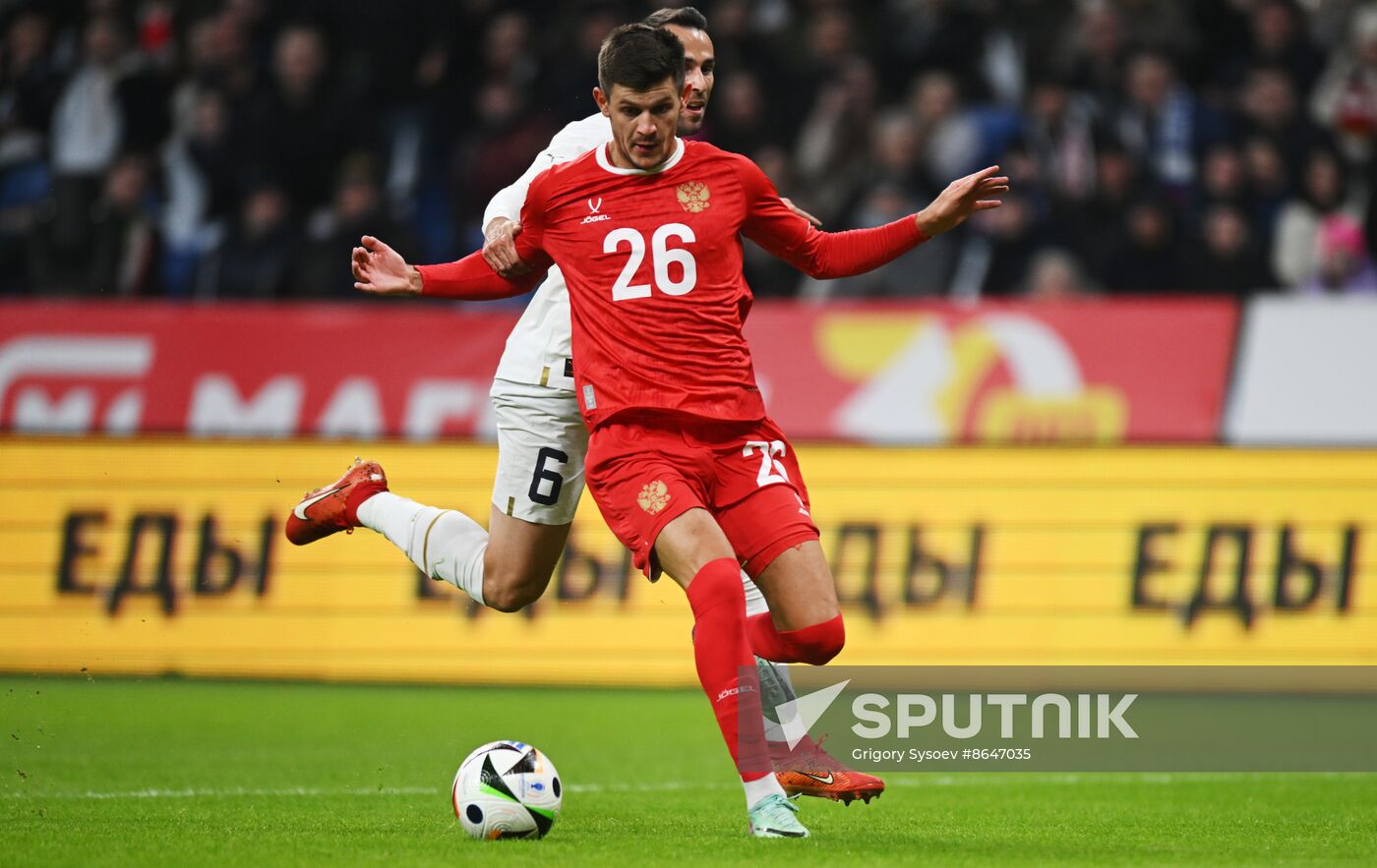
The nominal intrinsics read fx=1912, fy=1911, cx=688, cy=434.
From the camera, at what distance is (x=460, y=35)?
14750 millimetres

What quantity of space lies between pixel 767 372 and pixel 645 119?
6.59m

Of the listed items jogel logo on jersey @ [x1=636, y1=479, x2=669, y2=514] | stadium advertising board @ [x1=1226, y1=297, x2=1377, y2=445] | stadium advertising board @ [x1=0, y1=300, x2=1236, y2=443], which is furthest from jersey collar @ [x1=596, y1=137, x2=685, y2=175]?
stadium advertising board @ [x1=1226, y1=297, x2=1377, y2=445]

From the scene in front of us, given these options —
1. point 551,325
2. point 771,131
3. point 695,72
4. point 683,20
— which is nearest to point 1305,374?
point 771,131

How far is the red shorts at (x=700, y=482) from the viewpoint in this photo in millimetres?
5512

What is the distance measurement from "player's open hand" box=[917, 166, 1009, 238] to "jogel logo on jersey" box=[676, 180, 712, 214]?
646 millimetres

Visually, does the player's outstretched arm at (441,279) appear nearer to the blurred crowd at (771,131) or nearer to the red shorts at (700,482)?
the red shorts at (700,482)

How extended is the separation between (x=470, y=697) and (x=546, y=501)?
151 inches

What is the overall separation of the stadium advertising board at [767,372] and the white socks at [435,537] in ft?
16.3

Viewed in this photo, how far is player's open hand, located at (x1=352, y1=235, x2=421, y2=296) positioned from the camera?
19.9ft

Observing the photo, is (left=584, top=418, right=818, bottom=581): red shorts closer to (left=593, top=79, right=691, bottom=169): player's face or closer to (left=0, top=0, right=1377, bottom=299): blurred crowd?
(left=593, top=79, right=691, bottom=169): player's face

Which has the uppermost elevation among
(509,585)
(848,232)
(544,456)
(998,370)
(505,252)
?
(848,232)

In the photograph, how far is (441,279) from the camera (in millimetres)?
6027

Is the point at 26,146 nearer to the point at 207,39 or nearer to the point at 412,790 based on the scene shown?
the point at 207,39

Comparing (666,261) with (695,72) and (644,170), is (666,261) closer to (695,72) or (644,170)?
(644,170)
